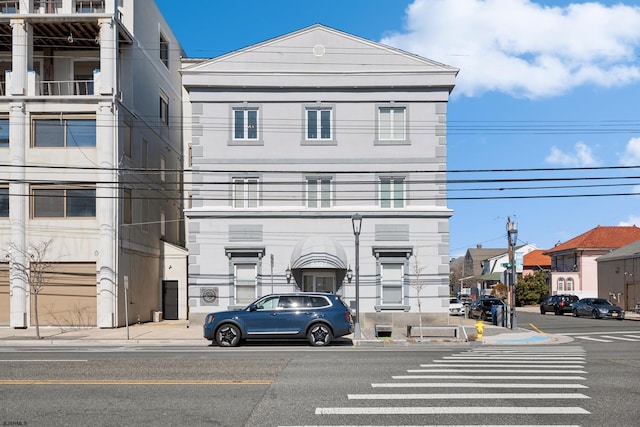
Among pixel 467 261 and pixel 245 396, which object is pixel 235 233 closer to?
pixel 245 396

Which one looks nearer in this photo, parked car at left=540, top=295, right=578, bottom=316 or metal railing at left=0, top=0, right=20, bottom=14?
metal railing at left=0, top=0, right=20, bottom=14

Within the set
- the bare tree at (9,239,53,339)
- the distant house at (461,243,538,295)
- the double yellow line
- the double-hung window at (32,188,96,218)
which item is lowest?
the distant house at (461,243,538,295)

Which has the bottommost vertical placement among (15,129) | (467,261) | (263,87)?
(467,261)

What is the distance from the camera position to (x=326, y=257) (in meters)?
27.2

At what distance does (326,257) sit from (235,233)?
13.8 ft

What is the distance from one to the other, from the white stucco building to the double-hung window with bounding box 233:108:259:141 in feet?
0.20

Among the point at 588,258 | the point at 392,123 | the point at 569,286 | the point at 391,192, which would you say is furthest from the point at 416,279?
the point at 588,258

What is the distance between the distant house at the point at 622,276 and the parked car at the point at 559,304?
5584 millimetres

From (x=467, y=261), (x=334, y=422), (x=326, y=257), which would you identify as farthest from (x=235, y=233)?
(x=467, y=261)

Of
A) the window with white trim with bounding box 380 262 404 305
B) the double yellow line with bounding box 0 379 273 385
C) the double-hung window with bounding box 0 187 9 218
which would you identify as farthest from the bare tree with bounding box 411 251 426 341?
the double-hung window with bounding box 0 187 9 218

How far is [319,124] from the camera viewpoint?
28.9m

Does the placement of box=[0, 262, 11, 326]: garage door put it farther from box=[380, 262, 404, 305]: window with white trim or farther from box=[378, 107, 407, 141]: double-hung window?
box=[378, 107, 407, 141]: double-hung window

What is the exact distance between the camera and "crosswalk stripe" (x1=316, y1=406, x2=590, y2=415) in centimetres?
878

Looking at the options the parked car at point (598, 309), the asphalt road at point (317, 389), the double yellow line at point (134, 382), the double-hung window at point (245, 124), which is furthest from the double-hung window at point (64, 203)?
the parked car at point (598, 309)
